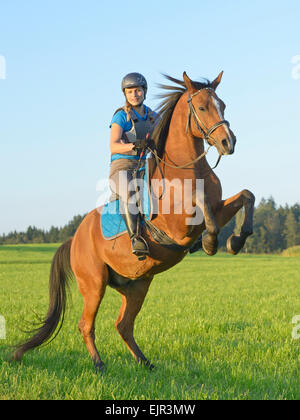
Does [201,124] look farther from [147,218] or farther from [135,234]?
[135,234]

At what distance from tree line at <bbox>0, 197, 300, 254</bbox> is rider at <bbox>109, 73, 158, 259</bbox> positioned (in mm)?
96244

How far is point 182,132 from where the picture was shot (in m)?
5.29

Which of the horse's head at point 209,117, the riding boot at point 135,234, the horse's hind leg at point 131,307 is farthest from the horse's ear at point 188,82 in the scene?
the horse's hind leg at point 131,307

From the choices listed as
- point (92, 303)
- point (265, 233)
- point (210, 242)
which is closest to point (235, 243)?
point (210, 242)

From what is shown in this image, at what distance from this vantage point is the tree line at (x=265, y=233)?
10531cm

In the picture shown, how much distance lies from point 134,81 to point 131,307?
11.0 feet

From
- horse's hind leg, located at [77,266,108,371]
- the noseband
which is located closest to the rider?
the noseband

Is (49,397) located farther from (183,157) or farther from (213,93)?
(213,93)

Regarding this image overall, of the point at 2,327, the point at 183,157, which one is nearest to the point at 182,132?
the point at 183,157

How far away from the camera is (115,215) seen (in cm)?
609

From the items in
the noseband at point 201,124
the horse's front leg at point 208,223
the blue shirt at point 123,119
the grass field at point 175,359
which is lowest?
the grass field at point 175,359

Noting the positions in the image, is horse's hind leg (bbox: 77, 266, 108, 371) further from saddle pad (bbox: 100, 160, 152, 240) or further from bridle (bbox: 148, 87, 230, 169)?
bridle (bbox: 148, 87, 230, 169)

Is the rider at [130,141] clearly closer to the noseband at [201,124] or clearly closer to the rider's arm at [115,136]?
the rider's arm at [115,136]
